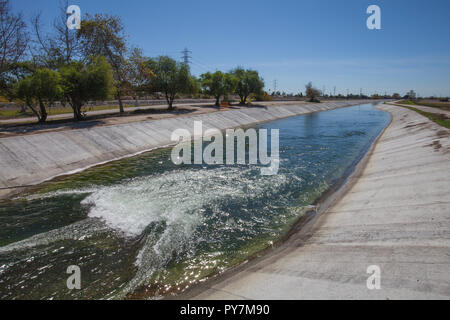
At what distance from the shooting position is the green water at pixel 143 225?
25.4ft

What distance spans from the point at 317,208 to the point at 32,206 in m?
15.0

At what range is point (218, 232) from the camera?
419 inches

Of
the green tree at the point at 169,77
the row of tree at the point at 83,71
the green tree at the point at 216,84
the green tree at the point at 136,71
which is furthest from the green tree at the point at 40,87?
the green tree at the point at 216,84

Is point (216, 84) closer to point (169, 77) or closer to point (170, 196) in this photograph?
point (169, 77)

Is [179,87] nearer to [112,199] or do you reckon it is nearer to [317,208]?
[112,199]

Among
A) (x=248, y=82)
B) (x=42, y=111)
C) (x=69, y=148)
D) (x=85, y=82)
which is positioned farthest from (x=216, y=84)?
(x=69, y=148)

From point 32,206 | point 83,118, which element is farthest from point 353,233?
point 83,118

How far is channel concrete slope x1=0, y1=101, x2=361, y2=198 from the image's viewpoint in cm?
1641

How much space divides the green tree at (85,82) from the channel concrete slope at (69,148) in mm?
5702

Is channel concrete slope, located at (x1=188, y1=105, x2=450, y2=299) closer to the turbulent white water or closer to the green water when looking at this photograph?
the green water

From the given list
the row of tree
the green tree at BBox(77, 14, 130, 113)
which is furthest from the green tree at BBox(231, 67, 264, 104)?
the green tree at BBox(77, 14, 130, 113)

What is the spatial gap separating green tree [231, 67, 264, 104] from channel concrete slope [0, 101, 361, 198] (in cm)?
4118

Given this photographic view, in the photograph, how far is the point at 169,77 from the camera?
47750 mm

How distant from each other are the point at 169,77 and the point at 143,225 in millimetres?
42006
